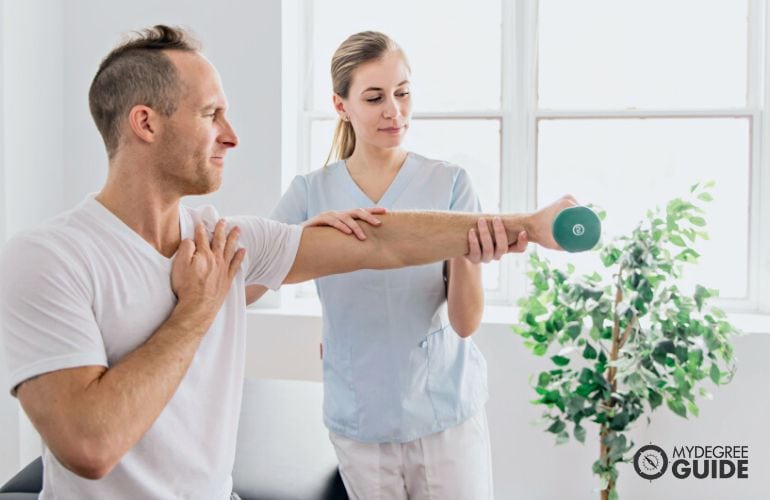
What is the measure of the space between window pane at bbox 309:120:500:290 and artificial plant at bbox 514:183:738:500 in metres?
0.67

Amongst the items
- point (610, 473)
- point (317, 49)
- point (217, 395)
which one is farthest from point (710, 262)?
point (217, 395)

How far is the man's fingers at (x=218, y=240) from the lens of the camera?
130 centimetres

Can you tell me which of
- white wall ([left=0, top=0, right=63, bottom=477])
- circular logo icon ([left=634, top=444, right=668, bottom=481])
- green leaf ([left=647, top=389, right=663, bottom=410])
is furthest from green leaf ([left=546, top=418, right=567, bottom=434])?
white wall ([left=0, top=0, right=63, bottom=477])

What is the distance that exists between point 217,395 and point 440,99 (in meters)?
2.17

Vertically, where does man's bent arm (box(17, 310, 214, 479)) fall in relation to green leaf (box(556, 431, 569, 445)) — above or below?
above

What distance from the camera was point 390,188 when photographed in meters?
1.72

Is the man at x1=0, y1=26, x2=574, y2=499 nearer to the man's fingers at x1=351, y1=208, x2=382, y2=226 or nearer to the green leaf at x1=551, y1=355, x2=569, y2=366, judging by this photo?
the man's fingers at x1=351, y1=208, x2=382, y2=226

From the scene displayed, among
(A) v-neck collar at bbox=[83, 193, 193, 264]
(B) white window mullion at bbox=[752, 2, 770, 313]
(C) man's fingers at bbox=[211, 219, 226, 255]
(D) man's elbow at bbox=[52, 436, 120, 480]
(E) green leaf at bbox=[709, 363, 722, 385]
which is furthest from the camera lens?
(B) white window mullion at bbox=[752, 2, 770, 313]

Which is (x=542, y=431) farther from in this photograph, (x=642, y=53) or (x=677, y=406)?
(x=642, y=53)

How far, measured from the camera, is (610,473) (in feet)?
8.34

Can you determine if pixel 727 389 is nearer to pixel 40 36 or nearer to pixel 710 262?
pixel 710 262

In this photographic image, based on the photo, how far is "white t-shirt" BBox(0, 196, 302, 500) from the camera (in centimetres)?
106

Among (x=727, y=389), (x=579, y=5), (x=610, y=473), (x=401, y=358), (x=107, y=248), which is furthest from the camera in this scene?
(x=579, y=5)

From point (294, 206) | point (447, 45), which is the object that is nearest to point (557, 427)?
point (294, 206)
